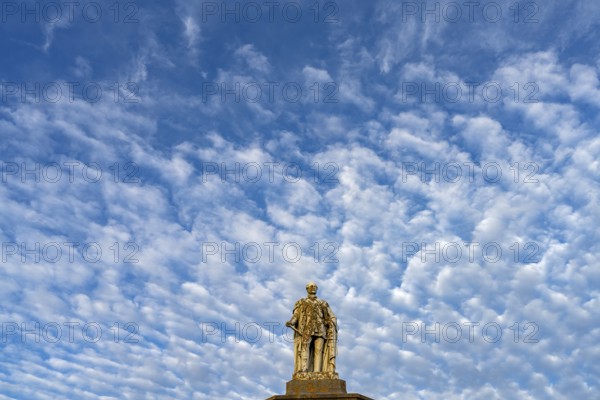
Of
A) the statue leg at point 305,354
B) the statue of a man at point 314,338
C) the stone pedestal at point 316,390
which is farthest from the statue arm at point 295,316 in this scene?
the stone pedestal at point 316,390

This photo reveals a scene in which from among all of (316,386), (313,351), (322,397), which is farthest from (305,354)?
(322,397)

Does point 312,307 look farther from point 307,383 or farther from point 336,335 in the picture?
point 307,383

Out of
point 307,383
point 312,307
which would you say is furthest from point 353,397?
point 312,307

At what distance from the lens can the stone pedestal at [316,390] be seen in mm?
20000

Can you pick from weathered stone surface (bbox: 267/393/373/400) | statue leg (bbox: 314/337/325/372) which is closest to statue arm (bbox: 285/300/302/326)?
statue leg (bbox: 314/337/325/372)

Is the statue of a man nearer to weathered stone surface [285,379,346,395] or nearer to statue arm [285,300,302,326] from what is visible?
statue arm [285,300,302,326]

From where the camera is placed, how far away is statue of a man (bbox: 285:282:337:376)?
21688 mm

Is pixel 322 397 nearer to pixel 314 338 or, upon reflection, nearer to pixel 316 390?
pixel 316 390

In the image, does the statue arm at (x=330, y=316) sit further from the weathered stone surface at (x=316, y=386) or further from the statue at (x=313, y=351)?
the weathered stone surface at (x=316, y=386)

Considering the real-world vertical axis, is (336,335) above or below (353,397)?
above

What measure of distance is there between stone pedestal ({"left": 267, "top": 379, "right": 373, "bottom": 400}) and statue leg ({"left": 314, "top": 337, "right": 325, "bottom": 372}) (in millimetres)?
763

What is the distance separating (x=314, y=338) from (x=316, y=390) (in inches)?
75.0

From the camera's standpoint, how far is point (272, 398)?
2002 cm

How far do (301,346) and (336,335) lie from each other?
1257 millimetres
